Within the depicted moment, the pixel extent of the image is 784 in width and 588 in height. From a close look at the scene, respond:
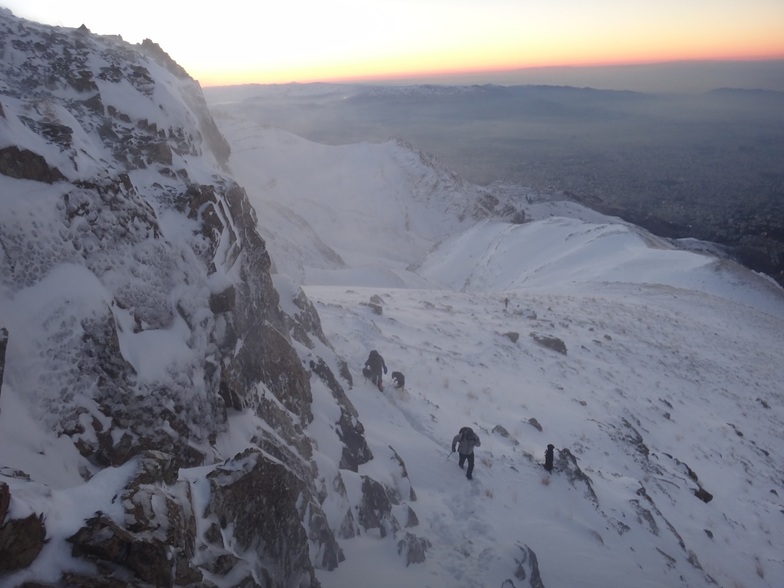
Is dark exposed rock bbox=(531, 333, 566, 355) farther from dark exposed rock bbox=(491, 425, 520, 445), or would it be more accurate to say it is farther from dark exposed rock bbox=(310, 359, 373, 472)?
dark exposed rock bbox=(310, 359, 373, 472)

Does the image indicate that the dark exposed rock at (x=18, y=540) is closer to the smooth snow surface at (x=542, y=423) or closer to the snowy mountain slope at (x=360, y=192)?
the smooth snow surface at (x=542, y=423)

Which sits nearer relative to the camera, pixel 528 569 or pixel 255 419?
pixel 255 419

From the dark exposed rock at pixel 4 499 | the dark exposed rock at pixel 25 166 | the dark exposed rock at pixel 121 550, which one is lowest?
the dark exposed rock at pixel 121 550

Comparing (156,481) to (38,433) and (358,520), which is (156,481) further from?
(358,520)

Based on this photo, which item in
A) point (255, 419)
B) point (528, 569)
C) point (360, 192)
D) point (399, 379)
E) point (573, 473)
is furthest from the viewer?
point (360, 192)

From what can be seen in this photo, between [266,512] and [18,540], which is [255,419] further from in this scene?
[18,540]

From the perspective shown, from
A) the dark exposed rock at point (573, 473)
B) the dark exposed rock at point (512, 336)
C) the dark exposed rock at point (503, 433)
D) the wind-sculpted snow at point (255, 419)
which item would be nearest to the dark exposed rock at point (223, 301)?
the wind-sculpted snow at point (255, 419)

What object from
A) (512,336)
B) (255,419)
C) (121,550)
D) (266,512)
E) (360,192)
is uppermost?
(121,550)

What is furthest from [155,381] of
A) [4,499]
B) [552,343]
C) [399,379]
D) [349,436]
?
[552,343]
